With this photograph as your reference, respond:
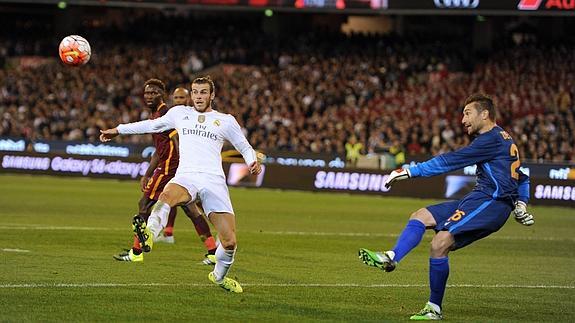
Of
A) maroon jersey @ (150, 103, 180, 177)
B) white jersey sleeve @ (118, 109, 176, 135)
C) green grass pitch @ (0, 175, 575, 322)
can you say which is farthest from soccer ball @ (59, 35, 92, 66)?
white jersey sleeve @ (118, 109, 176, 135)

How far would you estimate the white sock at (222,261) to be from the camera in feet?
37.7

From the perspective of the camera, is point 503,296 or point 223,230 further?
point 503,296

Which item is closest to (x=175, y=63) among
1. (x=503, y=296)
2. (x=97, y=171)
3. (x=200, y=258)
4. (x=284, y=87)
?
(x=284, y=87)

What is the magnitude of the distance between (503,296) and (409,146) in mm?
24970

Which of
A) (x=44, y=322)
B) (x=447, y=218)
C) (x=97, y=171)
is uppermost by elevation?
(x=447, y=218)

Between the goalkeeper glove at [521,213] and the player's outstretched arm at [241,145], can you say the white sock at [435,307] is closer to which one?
the goalkeeper glove at [521,213]

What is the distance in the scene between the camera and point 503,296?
40.1 feet

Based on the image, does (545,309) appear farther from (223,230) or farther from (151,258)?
(151,258)

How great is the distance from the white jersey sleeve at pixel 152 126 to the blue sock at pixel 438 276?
3387 mm

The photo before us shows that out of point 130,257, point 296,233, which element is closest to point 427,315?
point 130,257

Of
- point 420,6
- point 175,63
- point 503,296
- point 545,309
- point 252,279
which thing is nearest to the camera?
point 545,309

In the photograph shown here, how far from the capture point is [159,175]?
1555 centimetres

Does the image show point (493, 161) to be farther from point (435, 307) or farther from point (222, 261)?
point (222, 261)

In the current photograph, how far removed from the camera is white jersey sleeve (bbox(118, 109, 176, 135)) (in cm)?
1203
